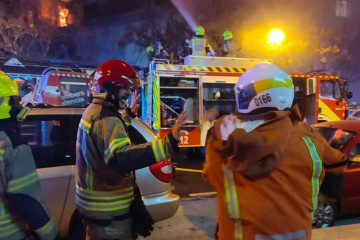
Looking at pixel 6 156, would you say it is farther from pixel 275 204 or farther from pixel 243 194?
pixel 275 204

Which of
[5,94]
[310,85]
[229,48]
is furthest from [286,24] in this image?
[5,94]

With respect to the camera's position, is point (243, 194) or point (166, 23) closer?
point (243, 194)

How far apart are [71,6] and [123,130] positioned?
25.2m

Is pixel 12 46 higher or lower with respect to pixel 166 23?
lower

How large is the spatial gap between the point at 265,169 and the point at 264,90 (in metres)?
0.40

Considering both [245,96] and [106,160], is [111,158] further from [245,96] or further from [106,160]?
[245,96]

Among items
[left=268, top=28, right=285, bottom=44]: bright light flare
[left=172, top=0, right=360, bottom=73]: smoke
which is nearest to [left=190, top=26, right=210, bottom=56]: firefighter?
[left=172, top=0, right=360, bottom=73]: smoke

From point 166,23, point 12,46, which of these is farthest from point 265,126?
point 166,23

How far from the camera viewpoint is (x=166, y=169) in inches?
141

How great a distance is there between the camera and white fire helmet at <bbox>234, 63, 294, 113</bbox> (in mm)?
1527

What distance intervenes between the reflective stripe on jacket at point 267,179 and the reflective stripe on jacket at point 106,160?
1.76ft

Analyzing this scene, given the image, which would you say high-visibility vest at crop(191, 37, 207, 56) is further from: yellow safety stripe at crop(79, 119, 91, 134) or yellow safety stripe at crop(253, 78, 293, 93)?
yellow safety stripe at crop(253, 78, 293, 93)

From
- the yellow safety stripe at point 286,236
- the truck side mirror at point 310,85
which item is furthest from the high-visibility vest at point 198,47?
the yellow safety stripe at point 286,236

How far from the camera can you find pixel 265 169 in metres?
1.33
